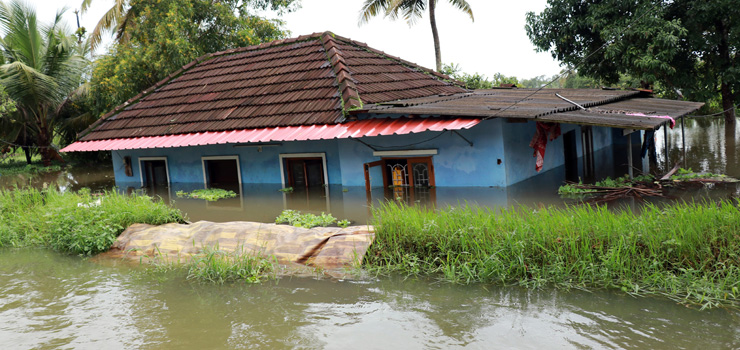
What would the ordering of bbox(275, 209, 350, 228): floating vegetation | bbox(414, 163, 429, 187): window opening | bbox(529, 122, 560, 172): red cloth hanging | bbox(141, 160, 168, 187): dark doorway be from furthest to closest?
bbox(141, 160, 168, 187): dark doorway → bbox(414, 163, 429, 187): window opening → bbox(529, 122, 560, 172): red cloth hanging → bbox(275, 209, 350, 228): floating vegetation

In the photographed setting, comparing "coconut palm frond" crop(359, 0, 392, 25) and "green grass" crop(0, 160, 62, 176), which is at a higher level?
"coconut palm frond" crop(359, 0, 392, 25)

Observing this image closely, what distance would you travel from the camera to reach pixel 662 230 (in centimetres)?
564

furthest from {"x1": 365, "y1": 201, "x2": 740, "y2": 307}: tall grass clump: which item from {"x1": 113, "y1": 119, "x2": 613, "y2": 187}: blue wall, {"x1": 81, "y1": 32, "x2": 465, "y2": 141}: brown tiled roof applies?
{"x1": 81, "y1": 32, "x2": 465, "y2": 141}: brown tiled roof

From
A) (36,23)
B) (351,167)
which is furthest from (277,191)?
(36,23)

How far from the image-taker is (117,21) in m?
22.5

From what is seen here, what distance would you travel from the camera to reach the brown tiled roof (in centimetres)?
1308

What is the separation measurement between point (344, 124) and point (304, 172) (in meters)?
2.69

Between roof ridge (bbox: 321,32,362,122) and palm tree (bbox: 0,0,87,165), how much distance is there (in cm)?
1283

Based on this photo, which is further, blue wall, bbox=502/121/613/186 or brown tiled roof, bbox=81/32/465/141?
brown tiled roof, bbox=81/32/465/141

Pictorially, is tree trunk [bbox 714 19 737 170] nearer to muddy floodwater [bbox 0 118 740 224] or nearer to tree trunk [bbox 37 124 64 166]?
muddy floodwater [bbox 0 118 740 224]

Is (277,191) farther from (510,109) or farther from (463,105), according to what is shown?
(510,109)

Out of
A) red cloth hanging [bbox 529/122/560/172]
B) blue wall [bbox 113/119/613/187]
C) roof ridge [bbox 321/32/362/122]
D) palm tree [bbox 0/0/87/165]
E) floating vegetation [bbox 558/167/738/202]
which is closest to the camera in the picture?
floating vegetation [bbox 558/167/738/202]

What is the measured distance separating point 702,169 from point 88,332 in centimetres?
1303

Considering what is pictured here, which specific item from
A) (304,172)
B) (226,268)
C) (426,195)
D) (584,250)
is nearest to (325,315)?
(226,268)
